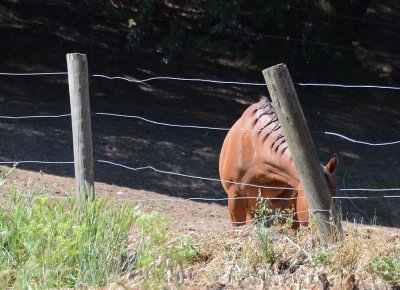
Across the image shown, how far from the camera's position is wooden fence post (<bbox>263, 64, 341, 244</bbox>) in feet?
15.5

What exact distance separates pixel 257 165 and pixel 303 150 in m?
2.15

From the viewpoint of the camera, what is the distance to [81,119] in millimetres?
5379

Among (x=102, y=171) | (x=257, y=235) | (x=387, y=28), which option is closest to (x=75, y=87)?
(x=257, y=235)

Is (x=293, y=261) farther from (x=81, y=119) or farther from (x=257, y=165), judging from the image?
(x=257, y=165)

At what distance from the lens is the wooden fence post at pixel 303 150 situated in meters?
4.73

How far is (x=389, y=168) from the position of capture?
11492 millimetres

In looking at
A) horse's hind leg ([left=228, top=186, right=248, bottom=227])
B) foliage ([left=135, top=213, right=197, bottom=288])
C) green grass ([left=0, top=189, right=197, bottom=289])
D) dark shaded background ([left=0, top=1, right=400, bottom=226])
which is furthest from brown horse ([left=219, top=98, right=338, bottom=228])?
dark shaded background ([left=0, top=1, right=400, bottom=226])

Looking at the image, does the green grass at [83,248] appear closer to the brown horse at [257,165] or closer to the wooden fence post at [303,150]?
the wooden fence post at [303,150]

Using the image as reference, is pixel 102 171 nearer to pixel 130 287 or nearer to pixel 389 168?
pixel 389 168

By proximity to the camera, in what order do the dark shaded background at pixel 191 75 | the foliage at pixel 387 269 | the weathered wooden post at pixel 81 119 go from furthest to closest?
the dark shaded background at pixel 191 75, the weathered wooden post at pixel 81 119, the foliage at pixel 387 269

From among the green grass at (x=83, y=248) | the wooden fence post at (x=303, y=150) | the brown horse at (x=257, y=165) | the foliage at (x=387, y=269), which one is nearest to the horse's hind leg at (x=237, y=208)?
the brown horse at (x=257, y=165)

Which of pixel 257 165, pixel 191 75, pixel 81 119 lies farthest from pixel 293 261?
pixel 191 75

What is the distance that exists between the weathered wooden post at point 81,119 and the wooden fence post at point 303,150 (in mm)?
1302

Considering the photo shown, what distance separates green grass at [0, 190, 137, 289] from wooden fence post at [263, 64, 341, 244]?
1047mm
